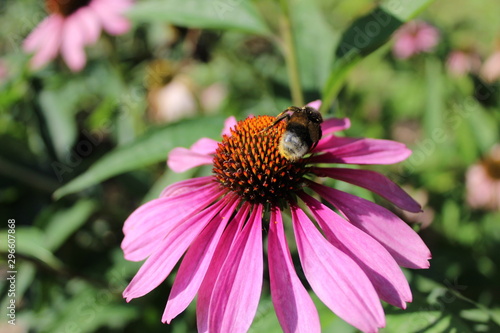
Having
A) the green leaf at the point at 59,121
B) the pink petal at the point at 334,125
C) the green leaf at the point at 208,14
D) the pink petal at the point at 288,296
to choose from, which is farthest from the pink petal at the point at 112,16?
the pink petal at the point at 288,296

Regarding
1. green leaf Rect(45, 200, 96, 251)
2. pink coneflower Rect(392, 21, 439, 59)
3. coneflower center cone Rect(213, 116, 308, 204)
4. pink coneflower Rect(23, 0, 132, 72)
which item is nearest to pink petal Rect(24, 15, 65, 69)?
pink coneflower Rect(23, 0, 132, 72)

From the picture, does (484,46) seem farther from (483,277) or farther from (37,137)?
(37,137)

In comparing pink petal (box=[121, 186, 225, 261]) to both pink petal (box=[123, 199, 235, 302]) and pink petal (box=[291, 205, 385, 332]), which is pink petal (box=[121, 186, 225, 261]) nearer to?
pink petal (box=[123, 199, 235, 302])

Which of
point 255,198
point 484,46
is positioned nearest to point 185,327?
point 255,198

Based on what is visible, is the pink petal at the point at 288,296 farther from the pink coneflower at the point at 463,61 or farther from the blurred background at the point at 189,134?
the pink coneflower at the point at 463,61

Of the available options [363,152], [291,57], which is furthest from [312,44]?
[363,152]

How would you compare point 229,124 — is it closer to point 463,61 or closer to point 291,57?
point 291,57
